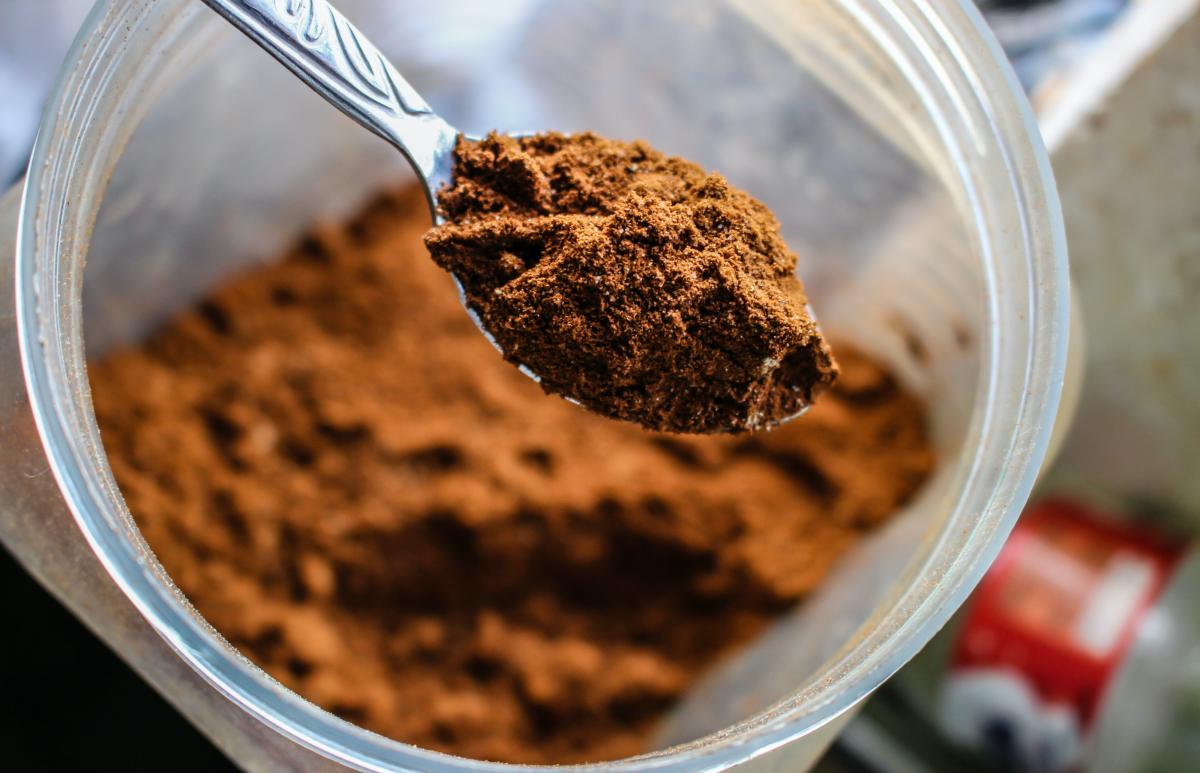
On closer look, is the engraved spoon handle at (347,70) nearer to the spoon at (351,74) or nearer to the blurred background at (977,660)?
the spoon at (351,74)

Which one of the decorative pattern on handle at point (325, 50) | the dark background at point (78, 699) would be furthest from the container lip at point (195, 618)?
the dark background at point (78, 699)

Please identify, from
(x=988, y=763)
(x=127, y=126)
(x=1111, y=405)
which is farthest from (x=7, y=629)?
(x=1111, y=405)

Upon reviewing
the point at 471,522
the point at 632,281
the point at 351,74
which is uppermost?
the point at 351,74

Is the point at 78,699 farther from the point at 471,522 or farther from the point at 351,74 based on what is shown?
the point at 351,74

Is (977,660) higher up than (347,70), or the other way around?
(347,70)

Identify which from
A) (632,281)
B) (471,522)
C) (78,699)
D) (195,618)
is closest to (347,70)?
(632,281)

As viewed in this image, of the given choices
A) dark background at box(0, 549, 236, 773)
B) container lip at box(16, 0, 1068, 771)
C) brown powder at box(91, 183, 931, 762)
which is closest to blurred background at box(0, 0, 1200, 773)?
dark background at box(0, 549, 236, 773)

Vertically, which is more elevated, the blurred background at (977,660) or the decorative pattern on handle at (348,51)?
the decorative pattern on handle at (348,51)

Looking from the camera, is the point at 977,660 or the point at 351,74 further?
the point at 977,660
